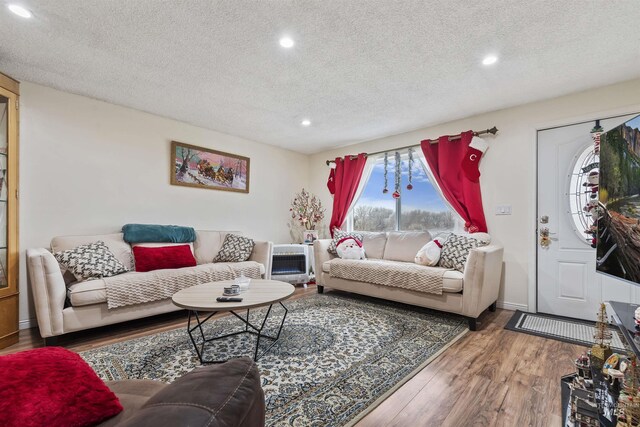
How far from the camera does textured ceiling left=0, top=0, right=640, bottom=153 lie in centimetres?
184

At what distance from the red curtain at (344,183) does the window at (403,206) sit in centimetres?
21

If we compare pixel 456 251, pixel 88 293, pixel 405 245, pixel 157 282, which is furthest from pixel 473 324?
pixel 88 293

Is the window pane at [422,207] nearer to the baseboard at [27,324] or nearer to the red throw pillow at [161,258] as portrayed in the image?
the red throw pillow at [161,258]

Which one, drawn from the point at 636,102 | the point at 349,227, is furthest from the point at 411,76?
the point at 349,227

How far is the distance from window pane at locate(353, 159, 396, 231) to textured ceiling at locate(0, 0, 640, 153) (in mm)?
1401

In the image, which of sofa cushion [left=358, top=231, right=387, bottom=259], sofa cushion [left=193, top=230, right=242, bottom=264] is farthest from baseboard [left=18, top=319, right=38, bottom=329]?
sofa cushion [left=358, top=231, right=387, bottom=259]

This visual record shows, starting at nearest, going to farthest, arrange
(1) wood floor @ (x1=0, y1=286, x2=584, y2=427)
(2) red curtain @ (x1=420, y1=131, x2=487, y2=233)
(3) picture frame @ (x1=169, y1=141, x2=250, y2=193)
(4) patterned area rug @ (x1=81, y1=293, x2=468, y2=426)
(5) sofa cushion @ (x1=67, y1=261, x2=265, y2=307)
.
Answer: (1) wood floor @ (x1=0, y1=286, x2=584, y2=427), (4) patterned area rug @ (x1=81, y1=293, x2=468, y2=426), (5) sofa cushion @ (x1=67, y1=261, x2=265, y2=307), (2) red curtain @ (x1=420, y1=131, x2=487, y2=233), (3) picture frame @ (x1=169, y1=141, x2=250, y2=193)

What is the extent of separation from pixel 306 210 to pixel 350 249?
1.49 m

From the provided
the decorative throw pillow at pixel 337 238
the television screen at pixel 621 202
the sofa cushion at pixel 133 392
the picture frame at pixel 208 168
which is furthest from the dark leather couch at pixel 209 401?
the picture frame at pixel 208 168

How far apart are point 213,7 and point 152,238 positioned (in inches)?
99.5

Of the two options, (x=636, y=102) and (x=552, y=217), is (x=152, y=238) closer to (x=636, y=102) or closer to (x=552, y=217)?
(x=552, y=217)

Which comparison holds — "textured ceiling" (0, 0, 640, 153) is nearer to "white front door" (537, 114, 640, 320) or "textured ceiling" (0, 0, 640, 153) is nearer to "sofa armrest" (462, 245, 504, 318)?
"white front door" (537, 114, 640, 320)

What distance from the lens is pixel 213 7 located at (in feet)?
5.98

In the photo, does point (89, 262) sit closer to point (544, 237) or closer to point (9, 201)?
point (9, 201)
